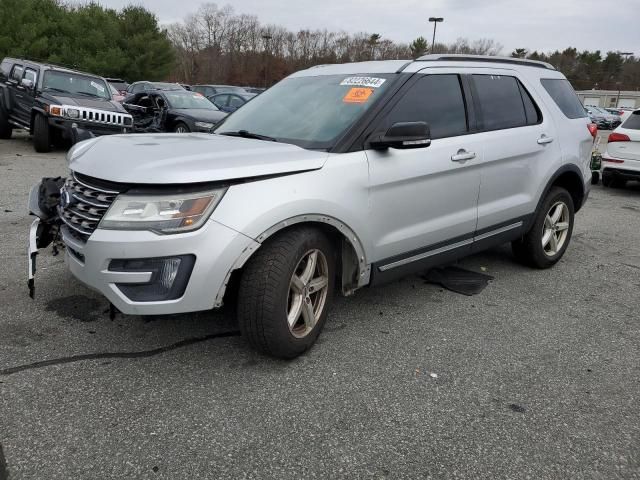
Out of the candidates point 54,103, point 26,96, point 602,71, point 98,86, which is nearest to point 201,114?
point 98,86

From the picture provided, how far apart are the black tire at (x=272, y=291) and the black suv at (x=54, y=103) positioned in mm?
8358

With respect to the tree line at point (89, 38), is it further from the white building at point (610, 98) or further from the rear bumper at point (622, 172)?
the white building at point (610, 98)

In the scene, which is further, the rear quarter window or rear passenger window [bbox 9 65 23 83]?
Answer: rear passenger window [bbox 9 65 23 83]

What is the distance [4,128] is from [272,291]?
1239cm

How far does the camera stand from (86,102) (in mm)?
10531

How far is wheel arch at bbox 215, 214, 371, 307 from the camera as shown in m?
2.69

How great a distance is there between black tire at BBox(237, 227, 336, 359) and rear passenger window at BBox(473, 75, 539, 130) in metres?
1.97

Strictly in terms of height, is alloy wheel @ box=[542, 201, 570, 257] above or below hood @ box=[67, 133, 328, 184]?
below

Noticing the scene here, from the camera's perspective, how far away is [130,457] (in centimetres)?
224

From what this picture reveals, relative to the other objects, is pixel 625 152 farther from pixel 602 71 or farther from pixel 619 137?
pixel 602 71

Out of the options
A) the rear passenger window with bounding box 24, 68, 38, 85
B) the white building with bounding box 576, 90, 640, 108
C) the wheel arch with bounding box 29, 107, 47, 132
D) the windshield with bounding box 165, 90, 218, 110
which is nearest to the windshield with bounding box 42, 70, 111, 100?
the rear passenger window with bounding box 24, 68, 38, 85

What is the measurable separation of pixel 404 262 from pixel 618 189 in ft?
29.0

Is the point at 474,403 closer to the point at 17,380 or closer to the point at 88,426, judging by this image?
the point at 88,426

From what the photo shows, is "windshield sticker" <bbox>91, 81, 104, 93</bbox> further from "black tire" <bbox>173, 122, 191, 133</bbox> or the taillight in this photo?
the taillight
